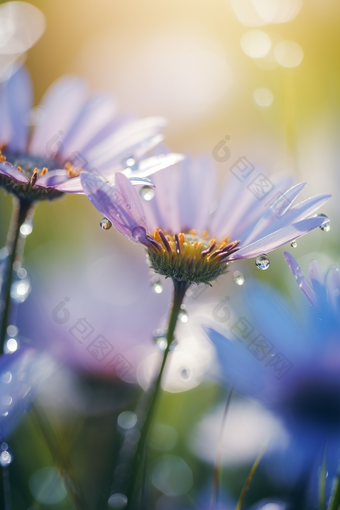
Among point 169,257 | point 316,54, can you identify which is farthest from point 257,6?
point 169,257

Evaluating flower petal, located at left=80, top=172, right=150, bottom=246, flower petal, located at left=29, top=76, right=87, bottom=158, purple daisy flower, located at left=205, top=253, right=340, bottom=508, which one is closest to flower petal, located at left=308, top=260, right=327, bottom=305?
purple daisy flower, located at left=205, top=253, right=340, bottom=508

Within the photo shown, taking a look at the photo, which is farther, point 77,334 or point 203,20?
point 203,20

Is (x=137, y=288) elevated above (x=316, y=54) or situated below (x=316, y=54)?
below

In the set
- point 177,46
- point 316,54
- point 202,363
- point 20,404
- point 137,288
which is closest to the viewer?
point 20,404

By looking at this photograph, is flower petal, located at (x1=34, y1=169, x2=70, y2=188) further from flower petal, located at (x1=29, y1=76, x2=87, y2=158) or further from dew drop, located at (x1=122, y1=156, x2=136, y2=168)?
flower petal, located at (x1=29, y1=76, x2=87, y2=158)

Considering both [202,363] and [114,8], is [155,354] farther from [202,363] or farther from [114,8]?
[114,8]

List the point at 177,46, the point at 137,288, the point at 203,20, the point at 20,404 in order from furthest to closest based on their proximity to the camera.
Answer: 1. the point at 177,46
2. the point at 203,20
3. the point at 137,288
4. the point at 20,404

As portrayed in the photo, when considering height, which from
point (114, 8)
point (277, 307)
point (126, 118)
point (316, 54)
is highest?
point (114, 8)
